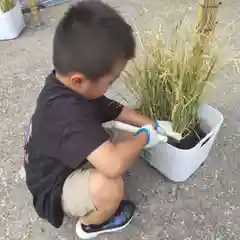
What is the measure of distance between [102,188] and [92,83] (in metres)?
0.27

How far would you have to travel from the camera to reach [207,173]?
4.21 feet

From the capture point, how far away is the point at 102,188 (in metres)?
1.00

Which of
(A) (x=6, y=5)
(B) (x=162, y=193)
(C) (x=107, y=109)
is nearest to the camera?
(C) (x=107, y=109)

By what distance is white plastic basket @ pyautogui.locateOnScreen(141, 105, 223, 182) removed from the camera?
3.74 ft

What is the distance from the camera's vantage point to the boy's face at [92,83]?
2.97ft

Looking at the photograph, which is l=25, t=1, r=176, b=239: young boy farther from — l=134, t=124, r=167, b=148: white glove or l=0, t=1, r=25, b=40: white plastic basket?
l=0, t=1, r=25, b=40: white plastic basket

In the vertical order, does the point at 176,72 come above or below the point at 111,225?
above

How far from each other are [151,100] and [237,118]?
0.44m

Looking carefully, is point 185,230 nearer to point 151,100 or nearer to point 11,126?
point 151,100

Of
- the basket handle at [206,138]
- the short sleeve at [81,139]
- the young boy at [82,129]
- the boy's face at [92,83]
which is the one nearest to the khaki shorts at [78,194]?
the young boy at [82,129]

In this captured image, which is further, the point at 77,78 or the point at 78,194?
the point at 78,194

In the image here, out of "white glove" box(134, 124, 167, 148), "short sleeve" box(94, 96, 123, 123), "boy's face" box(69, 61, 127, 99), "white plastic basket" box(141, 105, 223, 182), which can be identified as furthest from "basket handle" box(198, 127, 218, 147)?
"boy's face" box(69, 61, 127, 99)

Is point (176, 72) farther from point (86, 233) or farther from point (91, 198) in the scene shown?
point (86, 233)

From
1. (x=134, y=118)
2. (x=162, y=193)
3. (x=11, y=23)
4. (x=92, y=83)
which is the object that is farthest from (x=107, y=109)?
(x=11, y=23)
